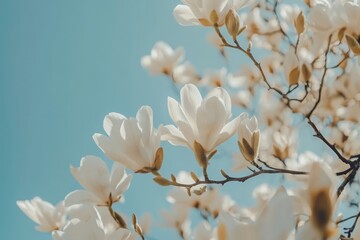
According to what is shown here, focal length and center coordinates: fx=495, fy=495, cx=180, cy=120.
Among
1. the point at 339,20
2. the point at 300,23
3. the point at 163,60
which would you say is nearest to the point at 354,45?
the point at 339,20

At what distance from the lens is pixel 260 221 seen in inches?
12.7

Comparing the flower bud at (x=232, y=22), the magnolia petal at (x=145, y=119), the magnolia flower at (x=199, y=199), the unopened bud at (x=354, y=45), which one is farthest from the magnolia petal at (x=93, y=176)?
the magnolia flower at (x=199, y=199)

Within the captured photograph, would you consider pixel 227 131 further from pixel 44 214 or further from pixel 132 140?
pixel 44 214

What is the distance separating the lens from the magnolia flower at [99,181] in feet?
2.41

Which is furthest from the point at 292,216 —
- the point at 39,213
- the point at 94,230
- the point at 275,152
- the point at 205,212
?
the point at 205,212

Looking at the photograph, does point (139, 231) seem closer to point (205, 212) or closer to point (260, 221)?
point (260, 221)

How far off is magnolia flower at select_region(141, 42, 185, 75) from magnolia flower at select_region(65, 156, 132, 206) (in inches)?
52.3

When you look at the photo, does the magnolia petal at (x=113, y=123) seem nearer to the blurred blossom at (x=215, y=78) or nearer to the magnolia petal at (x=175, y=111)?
the magnolia petal at (x=175, y=111)

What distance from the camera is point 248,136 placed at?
68 centimetres

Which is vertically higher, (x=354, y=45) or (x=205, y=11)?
(x=205, y=11)

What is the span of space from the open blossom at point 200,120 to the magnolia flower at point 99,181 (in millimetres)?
106

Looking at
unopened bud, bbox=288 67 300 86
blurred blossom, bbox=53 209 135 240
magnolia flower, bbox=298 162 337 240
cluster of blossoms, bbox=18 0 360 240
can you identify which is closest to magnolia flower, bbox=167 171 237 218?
cluster of blossoms, bbox=18 0 360 240

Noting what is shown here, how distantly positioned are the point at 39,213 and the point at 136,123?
1.65 feet

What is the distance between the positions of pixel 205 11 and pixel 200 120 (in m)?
0.27
